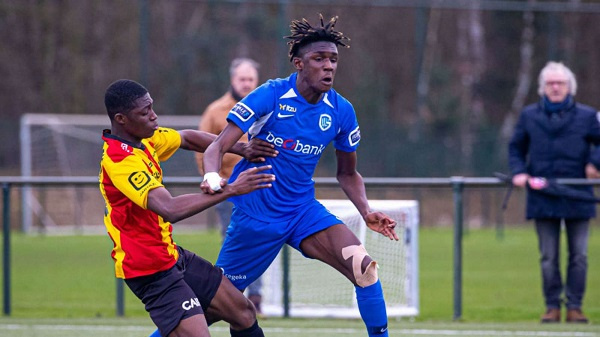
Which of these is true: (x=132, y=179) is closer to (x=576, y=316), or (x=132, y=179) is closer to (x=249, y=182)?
(x=249, y=182)

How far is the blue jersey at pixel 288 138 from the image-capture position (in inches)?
234

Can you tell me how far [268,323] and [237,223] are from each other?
2870 millimetres

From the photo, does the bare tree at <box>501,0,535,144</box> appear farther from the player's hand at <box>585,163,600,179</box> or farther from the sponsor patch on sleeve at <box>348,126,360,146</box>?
the sponsor patch on sleeve at <box>348,126,360,146</box>

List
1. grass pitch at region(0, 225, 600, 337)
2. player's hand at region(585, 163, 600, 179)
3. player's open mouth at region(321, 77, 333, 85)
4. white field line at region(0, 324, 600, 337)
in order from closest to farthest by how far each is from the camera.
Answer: player's open mouth at region(321, 77, 333, 85), white field line at region(0, 324, 600, 337), grass pitch at region(0, 225, 600, 337), player's hand at region(585, 163, 600, 179)

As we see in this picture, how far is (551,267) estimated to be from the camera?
873cm

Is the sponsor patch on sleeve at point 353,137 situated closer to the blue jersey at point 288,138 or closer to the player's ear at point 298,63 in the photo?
the blue jersey at point 288,138

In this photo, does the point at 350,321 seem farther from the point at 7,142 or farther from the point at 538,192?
the point at 7,142

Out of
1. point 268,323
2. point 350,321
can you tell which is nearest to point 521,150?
point 350,321

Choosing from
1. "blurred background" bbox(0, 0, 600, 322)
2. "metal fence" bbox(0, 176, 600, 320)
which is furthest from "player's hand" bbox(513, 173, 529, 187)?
"blurred background" bbox(0, 0, 600, 322)

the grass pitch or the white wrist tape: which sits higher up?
the white wrist tape

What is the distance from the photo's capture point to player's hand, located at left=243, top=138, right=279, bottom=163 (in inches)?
234

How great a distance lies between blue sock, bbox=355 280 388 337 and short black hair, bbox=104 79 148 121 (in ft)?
5.71

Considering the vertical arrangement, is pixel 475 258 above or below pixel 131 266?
below

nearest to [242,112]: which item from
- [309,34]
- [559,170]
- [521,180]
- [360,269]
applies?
[309,34]
